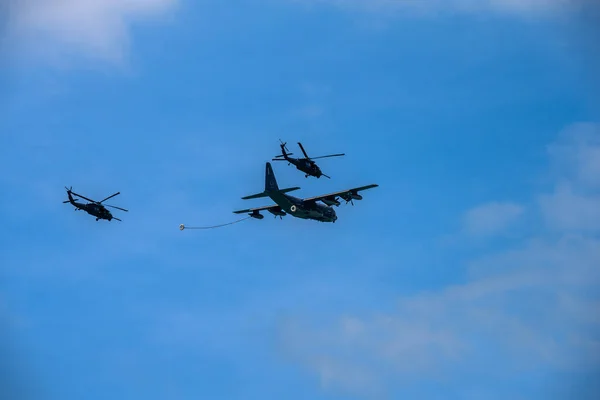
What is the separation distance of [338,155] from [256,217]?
58.4 feet

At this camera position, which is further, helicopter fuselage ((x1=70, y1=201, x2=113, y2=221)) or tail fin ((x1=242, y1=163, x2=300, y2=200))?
helicopter fuselage ((x1=70, y1=201, x2=113, y2=221))

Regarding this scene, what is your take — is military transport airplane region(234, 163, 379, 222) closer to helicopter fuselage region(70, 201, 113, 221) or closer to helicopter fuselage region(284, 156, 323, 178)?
helicopter fuselage region(284, 156, 323, 178)

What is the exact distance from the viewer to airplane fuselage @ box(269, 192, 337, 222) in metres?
118

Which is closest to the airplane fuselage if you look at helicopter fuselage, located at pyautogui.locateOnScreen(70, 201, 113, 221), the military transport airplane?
the military transport airplane

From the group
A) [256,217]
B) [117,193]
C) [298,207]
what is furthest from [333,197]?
[117,193]

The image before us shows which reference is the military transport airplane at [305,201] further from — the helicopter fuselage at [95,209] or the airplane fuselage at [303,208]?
the helicopter fuselage at [95,209]

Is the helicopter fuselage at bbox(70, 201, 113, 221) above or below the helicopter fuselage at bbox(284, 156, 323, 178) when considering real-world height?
below

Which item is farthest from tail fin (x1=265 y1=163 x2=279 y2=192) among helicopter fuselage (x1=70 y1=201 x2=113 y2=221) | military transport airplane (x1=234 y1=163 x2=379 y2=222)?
helicopter fuselage (x1=70 y1=201 x2=113 y2=221)

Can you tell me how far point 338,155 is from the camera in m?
115

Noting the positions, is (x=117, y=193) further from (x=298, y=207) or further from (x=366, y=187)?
(x=366, y=187)

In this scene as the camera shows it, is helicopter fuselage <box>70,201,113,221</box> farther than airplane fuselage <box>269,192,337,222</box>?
Yes

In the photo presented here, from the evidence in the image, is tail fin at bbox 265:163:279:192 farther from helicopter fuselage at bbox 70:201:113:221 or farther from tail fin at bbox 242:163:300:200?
helicopter fuselage at bbox 70:201:113:221

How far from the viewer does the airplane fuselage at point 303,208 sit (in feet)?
387

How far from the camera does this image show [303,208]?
120m
